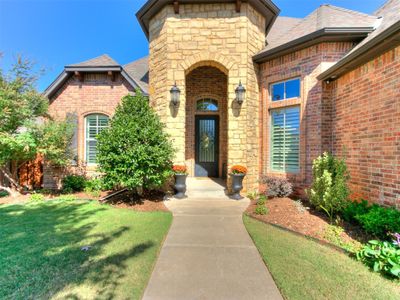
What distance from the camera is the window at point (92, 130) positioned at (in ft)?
27.8

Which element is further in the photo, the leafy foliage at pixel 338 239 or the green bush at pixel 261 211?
the green bush at pixel 261 211

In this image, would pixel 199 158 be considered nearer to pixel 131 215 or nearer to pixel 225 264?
pixel 131 215

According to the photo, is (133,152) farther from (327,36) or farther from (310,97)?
(327,36)

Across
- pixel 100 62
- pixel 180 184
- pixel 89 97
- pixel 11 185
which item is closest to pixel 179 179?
pixel 180 184

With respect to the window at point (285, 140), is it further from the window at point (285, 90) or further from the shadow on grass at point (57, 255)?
the shadow on grass at point (57, 255)

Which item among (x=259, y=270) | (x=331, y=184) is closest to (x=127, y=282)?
(x=259, y=270)

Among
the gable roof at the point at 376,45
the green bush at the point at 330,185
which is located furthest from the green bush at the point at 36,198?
the gable roof at the point at 376,45

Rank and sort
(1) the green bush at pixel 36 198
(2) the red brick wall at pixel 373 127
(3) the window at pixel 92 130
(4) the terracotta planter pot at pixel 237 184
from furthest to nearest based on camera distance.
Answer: (3) the window at pixel 92 130, (1) the green bush at pixel 36 198, (4) the terracotta planter pot at pixel 237 184, (2) the red brick wall at pixel 373 127

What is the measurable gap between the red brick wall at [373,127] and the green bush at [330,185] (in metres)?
0.51

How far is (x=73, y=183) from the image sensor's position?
757 centimetres

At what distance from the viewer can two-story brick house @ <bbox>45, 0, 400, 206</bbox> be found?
4.12 metres

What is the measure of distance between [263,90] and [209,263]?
5673mm

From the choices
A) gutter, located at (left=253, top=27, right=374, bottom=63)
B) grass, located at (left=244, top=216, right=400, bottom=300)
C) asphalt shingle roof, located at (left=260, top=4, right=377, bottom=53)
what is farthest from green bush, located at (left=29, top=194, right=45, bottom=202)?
gutter, located at (left=253, top=27, right=374, bottom=63)

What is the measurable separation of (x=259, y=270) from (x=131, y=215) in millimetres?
3219
